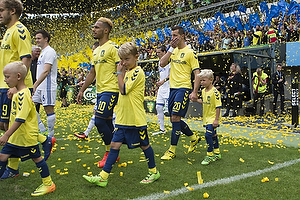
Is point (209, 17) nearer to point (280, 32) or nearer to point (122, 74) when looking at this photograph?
point (280, 32)

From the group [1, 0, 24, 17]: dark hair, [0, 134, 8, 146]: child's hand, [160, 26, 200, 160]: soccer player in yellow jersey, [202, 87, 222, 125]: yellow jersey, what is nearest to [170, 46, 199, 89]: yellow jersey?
[160, 26, 200, 160]: soccer player in yellow jersey

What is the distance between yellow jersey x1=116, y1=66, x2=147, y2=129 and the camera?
3.43m

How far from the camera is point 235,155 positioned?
4996mm

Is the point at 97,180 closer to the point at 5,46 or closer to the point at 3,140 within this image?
the point at 3,140

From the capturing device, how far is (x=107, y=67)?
4.25 m

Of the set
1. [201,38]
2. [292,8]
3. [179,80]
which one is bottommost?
[179,80]

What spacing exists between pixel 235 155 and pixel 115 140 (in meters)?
2.50

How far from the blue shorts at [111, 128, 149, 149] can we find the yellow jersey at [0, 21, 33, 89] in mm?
1545

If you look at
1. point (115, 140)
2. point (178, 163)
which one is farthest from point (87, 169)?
point (178, 163)

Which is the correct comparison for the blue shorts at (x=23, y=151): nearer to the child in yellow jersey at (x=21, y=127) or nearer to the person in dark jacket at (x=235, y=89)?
the child in yellow jersey at (x=21, y=127)

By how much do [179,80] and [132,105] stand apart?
1.61 metres

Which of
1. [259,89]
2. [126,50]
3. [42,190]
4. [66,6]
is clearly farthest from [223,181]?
[66,6]

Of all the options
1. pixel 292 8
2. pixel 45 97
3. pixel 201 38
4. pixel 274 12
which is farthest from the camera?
pixel 201 38

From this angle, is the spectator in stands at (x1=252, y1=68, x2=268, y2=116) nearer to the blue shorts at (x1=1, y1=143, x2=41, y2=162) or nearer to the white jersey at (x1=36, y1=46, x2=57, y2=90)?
the white jersey at (x1=36, y1=46, x2=57, y2=90)
